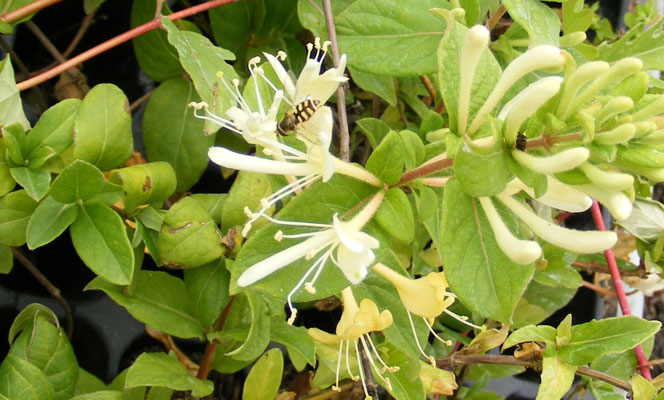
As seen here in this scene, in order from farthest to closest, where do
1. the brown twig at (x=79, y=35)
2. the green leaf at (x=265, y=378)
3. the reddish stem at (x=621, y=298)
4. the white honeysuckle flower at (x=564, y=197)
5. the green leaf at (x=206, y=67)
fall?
the brown twig at (x=79, y=35)
the reddish stem at (x=621, y=298)
the green leaf at (x=265, y=378)
the green leaf at (x=206, y=67)
the white honeysuckle flower at (x=564, y=197)

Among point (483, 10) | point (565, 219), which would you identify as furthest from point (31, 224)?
point (565, 219)

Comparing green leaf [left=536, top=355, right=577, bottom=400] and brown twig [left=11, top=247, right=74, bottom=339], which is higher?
green leaf [left=536, top=355, right=577, bottom=400]

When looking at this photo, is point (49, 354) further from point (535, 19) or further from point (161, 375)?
point (535, 19)

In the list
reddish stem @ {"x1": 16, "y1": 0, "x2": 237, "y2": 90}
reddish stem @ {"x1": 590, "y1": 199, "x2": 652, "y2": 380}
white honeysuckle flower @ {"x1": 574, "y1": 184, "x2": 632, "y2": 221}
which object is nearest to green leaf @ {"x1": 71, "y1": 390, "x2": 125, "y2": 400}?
reddish stem @ {"x1": 16, "y1": 0, "x2": 237, "y2": 90}

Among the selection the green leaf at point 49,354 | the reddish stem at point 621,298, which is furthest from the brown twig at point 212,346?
the reddish stem at point 621,298

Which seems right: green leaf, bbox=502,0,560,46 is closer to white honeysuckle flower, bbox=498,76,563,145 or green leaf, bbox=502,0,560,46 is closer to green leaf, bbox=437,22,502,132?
green leaf, bbox=437,22,502,132

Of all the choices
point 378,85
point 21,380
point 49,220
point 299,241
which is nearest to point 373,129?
point 378,85

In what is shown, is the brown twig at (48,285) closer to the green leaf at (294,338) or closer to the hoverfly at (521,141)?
the green leaf at (294,338)

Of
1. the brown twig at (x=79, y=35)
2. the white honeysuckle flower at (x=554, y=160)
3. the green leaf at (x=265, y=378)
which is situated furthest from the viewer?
the brown twig at (x=79, y=35)
